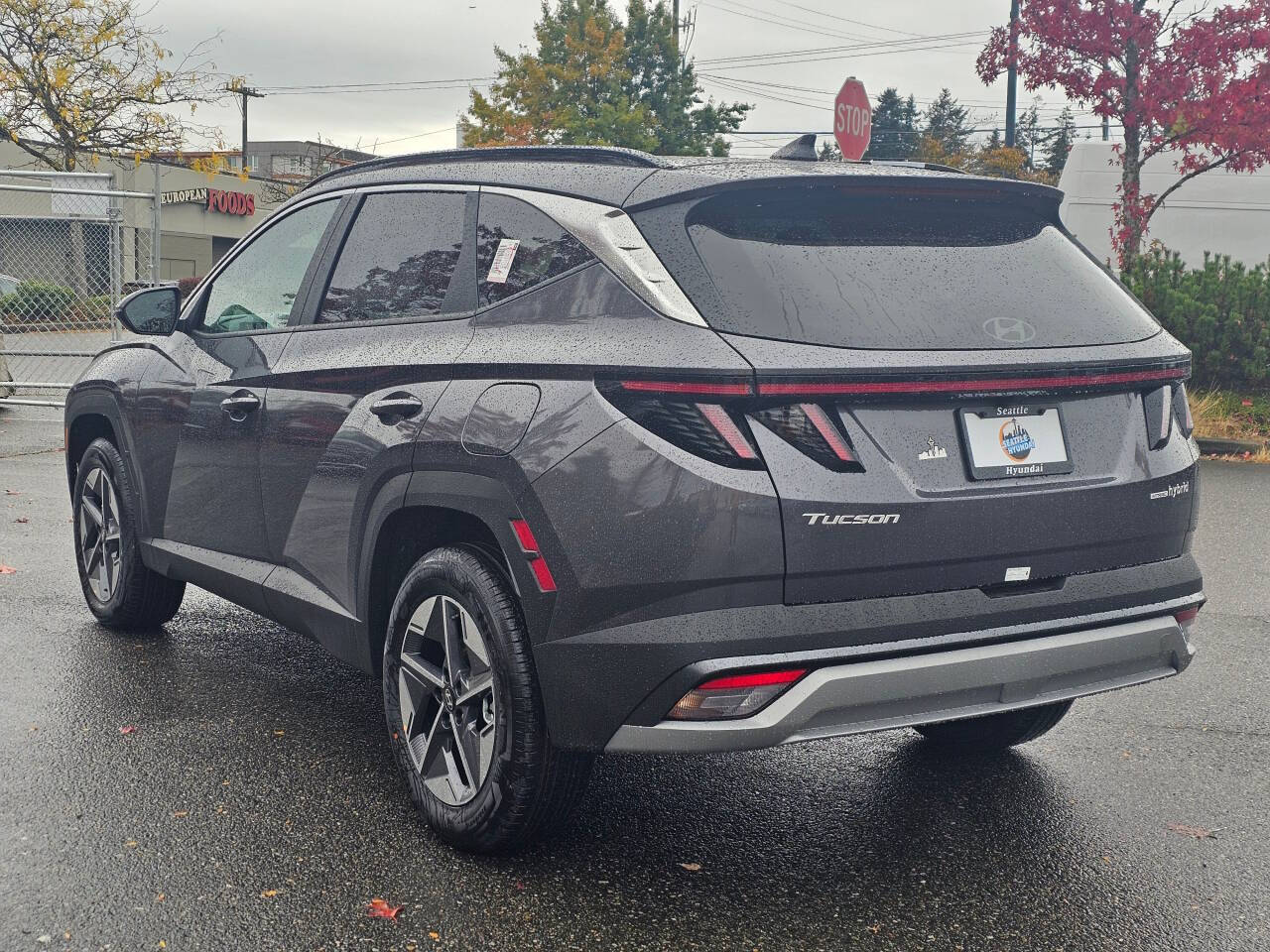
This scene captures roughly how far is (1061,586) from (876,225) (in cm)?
100

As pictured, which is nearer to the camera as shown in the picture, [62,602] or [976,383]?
[976,383]

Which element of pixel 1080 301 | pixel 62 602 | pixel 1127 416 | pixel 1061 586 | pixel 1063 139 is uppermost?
pixel 1063 139

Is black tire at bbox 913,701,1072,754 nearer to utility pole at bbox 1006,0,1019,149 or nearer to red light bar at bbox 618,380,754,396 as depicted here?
red light bar at bbox 618,380,754,396

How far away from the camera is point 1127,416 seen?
3.53 metres

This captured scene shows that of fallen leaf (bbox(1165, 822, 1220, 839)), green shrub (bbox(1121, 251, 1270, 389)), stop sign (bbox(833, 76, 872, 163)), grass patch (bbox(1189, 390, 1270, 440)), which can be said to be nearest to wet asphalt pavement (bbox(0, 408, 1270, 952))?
fallen leaf (bbox(1165, 822, 1220, 839))

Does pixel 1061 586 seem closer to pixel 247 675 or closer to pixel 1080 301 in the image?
pixel 1080 301

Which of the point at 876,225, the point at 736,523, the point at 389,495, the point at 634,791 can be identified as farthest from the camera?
the point at 634,791

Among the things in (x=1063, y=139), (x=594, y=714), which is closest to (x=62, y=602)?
(x=594, y=714)

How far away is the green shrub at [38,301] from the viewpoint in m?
14.5

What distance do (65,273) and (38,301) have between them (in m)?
0.67

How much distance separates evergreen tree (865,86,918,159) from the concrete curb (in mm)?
82031

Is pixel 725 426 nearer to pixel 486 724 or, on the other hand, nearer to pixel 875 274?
pixel 875 274

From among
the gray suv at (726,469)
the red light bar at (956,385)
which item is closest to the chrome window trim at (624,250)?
the gray suv at (726,469)

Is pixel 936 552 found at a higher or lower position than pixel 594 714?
higher
